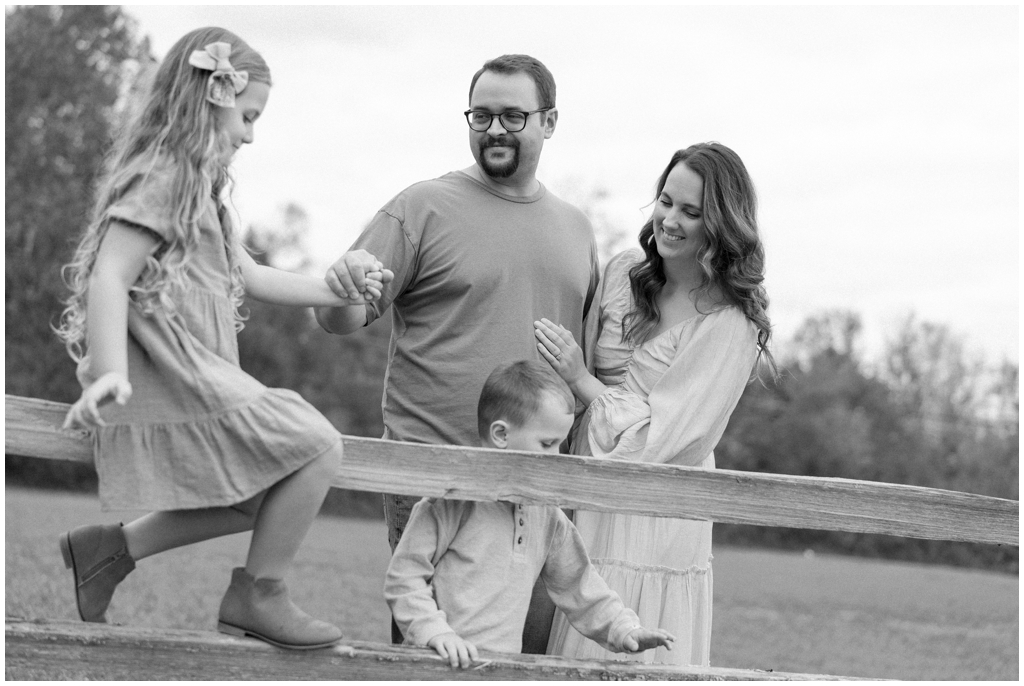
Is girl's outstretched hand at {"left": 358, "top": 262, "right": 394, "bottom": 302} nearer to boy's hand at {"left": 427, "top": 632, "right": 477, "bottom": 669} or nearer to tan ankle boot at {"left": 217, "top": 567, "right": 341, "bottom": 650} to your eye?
tan ankle boot at {"left": 217, "top": 567, "right": 341, "bottom": 650}

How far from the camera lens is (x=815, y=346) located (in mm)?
42094

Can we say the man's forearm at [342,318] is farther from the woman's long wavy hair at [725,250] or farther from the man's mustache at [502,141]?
the woman's long wavy hair at [725,250]

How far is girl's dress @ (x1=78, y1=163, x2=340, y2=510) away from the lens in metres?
2.83

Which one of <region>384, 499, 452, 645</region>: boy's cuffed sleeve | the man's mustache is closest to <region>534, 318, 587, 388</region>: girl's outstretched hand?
the man's mustache

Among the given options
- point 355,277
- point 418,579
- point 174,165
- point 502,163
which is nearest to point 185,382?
point 174,165

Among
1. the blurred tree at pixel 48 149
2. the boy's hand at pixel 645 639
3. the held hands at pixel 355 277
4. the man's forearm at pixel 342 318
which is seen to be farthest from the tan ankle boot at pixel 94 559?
the blurred tree at pixel 48 149

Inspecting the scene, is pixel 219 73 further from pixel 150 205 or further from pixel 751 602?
pixel 751 602

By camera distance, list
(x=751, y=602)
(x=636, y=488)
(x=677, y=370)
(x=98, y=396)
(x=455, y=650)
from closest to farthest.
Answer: (x=98, y=396) < (x=455, y=650) < (x=636, y=488) < (x=677, y=370) < (x=751, y=602)

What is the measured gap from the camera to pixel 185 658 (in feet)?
9.39

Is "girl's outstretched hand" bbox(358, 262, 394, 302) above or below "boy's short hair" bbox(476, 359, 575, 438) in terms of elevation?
above

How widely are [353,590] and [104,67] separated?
907 inches

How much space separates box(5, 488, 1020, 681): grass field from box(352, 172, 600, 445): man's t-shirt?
6172 millimetres

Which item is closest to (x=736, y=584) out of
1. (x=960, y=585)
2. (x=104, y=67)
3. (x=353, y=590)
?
(x=960, y=585)

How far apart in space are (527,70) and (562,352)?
3.90 feet
